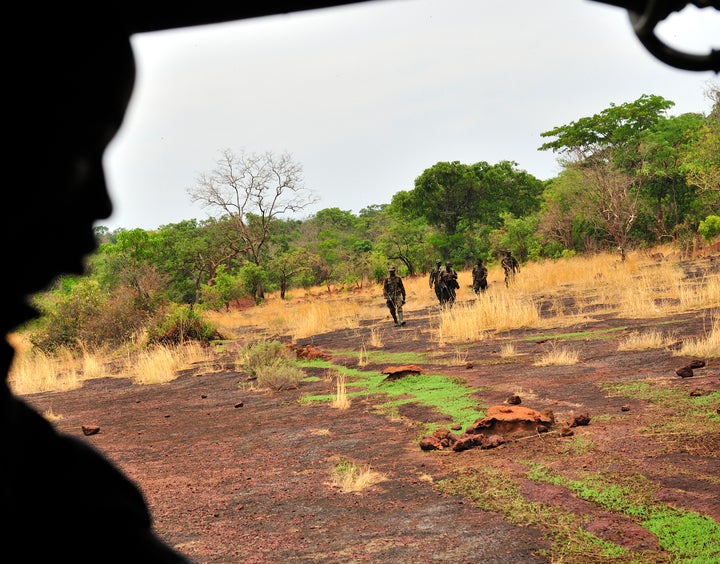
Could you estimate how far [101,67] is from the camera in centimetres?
90

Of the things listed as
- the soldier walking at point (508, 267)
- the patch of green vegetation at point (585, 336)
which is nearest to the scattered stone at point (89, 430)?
the patch of green vegetation at point (585, 336)

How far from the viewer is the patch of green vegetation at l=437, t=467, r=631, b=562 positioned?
4012mm

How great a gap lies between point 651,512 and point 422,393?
534cm

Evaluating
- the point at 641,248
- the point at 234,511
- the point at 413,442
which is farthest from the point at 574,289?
the point at 234,511

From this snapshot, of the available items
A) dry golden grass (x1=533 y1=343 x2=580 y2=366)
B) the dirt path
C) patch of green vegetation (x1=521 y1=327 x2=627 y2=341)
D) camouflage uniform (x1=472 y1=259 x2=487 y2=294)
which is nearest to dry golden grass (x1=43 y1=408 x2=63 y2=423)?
the dirt path

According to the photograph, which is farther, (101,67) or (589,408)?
(589,408)

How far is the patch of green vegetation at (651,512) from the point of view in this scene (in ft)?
12.8

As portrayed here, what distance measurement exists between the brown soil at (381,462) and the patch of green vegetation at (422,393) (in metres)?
0.25

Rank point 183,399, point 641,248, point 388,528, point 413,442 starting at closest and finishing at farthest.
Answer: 1. point 388,528
2. point 413,442
3. point 183,399
4. point 641,248

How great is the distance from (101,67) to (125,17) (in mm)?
93

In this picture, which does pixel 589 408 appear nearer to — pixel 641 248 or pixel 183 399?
pixel 183 399

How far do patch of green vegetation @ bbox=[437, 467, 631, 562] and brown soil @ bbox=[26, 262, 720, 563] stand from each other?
7 centimetres

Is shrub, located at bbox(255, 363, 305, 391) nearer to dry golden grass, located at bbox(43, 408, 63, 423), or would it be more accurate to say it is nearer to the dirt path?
the dirt path

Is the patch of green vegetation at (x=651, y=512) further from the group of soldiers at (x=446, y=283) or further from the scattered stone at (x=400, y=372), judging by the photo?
the group of soldiers at (x=446, y=283)
